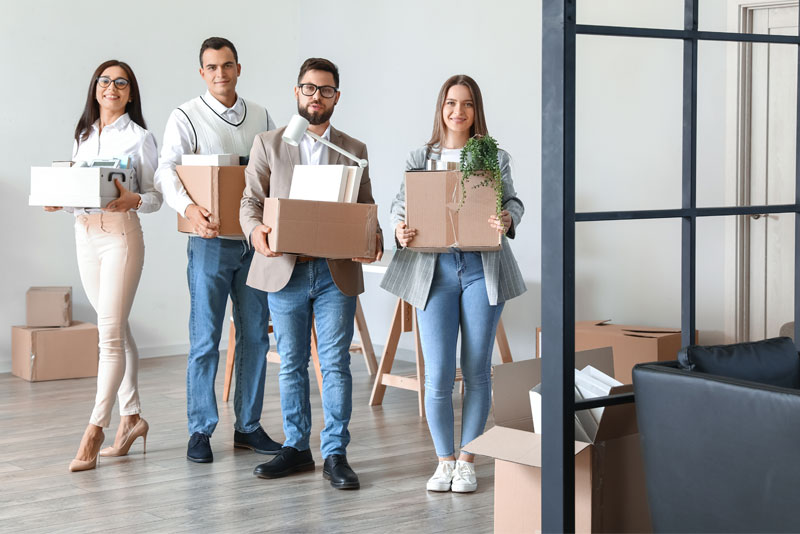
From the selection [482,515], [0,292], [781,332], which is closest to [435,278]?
[482,515]

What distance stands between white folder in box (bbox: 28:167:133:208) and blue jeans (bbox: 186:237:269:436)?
0.37 metres

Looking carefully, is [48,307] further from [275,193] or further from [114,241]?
[275,193]

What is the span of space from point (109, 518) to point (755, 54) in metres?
3.48

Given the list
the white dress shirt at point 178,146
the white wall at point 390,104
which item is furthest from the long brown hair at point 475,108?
the white wall at point 390,104

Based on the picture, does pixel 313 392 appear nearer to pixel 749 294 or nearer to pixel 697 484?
pixel 749 294

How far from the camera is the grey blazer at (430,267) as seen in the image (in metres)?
3.35

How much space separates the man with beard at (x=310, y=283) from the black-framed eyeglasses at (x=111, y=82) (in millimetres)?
679

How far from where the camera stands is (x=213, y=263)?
379 centimetres

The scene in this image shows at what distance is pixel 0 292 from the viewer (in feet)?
19.9

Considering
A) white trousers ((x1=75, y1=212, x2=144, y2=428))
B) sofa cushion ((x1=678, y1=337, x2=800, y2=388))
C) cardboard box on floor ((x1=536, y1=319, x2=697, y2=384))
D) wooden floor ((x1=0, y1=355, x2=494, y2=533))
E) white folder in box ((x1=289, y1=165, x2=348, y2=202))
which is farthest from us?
cardboard box on floor ((x1=536, y1=319, x2=697, y2=384))

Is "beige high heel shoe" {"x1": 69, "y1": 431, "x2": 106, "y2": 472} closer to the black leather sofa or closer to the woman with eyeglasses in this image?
the woman with eyeglasses

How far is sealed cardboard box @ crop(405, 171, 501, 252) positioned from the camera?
323 centimetres

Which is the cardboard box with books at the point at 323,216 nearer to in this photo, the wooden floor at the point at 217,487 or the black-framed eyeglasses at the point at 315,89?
the black-framed eyeglasses at the point at 315,89

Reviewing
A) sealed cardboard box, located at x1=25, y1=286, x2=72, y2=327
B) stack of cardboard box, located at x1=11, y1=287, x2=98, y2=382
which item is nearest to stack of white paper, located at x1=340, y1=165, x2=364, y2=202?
stack of cardboard box, located at x1=11, y1=287, x2=98, y2=382
